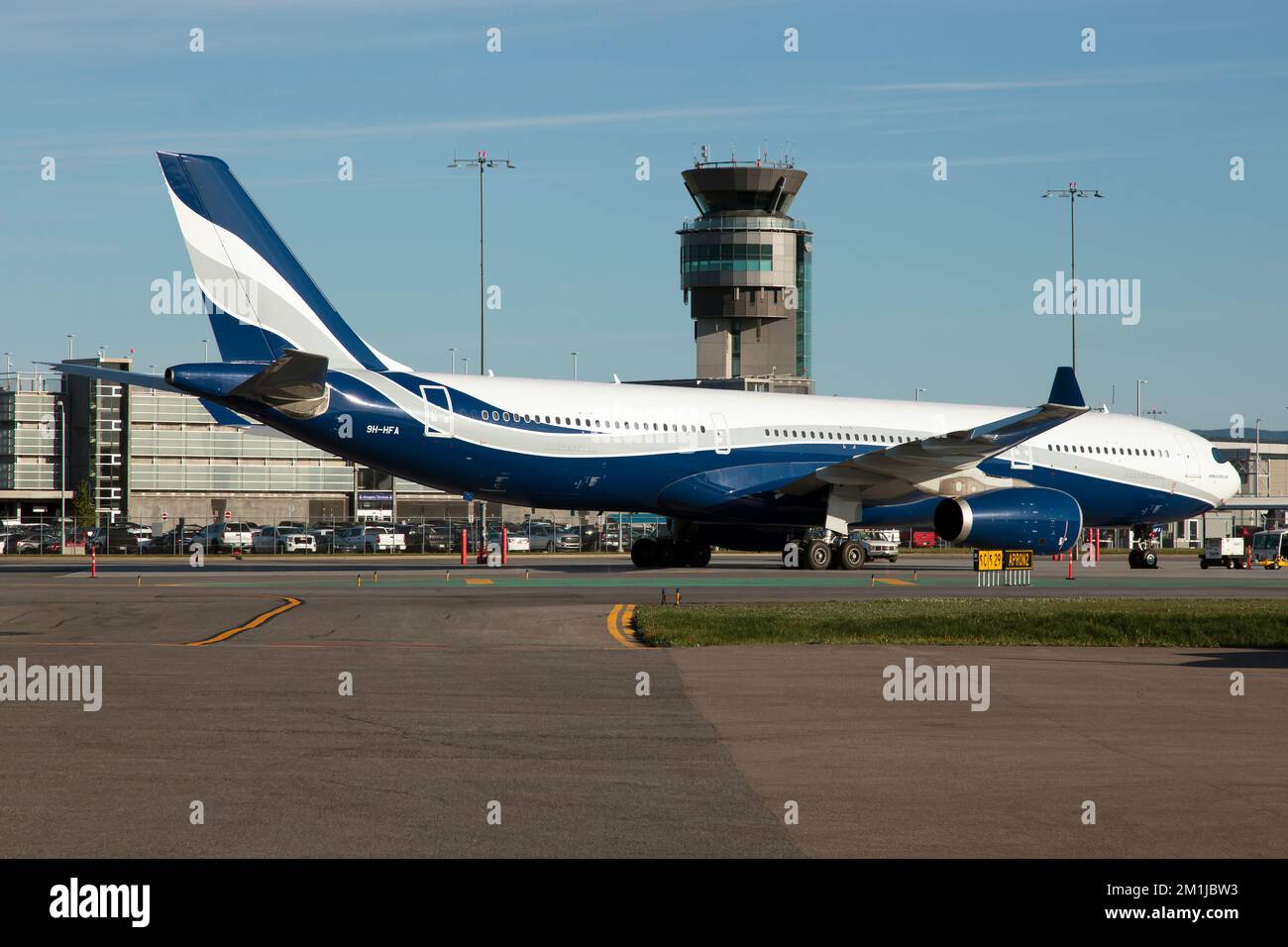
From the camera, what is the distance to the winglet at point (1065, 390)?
34000 millimetres

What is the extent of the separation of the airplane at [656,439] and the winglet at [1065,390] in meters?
0.05

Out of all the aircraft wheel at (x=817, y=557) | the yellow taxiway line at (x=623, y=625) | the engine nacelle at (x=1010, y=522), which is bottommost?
the yellow taxiway line at (x=623, y=625)

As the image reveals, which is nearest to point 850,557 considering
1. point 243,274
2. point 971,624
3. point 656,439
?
point 656,439

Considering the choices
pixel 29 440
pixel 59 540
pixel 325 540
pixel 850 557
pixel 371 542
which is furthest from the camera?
pixel 29 440

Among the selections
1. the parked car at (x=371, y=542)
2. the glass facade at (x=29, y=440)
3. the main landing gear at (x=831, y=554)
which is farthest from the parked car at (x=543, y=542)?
the glass facade at (x=29, y=440)

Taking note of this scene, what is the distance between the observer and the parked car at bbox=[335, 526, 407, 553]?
70688mm

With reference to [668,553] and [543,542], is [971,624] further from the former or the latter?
[543,542]

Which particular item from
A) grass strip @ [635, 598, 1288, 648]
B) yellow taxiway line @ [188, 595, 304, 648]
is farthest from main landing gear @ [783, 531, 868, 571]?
yellow taxiway line @ [188, 595, 304, 648]

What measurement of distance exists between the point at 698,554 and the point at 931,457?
310 inches

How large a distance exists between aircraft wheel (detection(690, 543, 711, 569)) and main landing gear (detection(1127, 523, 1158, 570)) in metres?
13.5

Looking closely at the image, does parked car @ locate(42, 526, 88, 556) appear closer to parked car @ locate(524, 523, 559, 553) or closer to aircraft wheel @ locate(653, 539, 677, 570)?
parked car @ locate(524, 523, 559, 553)

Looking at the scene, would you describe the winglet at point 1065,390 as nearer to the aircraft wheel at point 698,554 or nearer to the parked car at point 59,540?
the aircraft wheel at point 698,554

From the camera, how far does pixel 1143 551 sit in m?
45.3
